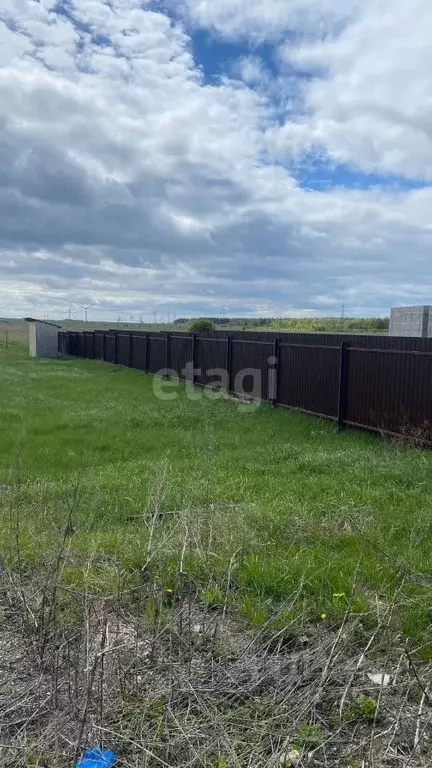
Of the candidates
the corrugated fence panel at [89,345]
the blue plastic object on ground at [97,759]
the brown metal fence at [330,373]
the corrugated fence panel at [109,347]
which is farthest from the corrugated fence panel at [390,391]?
the corrugated fence panel at [89,345]

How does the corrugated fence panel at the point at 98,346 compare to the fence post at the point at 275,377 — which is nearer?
the fence post at the point at 275,377

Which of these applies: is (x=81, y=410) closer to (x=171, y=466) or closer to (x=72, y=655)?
(x=171, y=466)

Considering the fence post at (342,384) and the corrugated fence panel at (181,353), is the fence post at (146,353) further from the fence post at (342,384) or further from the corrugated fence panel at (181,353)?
the fence post at (342,384)

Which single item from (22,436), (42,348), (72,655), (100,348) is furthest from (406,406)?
(42,348)

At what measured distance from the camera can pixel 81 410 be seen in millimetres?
10289

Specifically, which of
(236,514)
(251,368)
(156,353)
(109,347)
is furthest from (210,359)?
(109,347)

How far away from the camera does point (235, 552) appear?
11.1ft

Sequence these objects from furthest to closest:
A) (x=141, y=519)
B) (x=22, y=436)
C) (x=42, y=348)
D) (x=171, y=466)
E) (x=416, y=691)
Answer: (x=42, y=348), (x=22, y=436), (x=171, y=466), (x=141, y=519), (x=416, y=691)

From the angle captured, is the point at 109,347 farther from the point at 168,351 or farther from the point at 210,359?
the point at 210,359

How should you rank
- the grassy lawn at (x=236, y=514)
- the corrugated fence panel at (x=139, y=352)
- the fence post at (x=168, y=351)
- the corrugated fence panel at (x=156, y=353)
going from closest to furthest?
the grassy lawn at (x=236, y=514)
the fence post at (x=168, y=351)
the corrugated fence panel at (x=156, y=353)
the corrugated fence panel at (x=139, y=352)

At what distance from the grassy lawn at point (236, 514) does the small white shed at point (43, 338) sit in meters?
23.6

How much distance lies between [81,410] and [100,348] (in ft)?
60.1

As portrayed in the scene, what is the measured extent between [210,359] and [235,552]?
11770 millimetres

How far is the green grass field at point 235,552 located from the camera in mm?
2191
